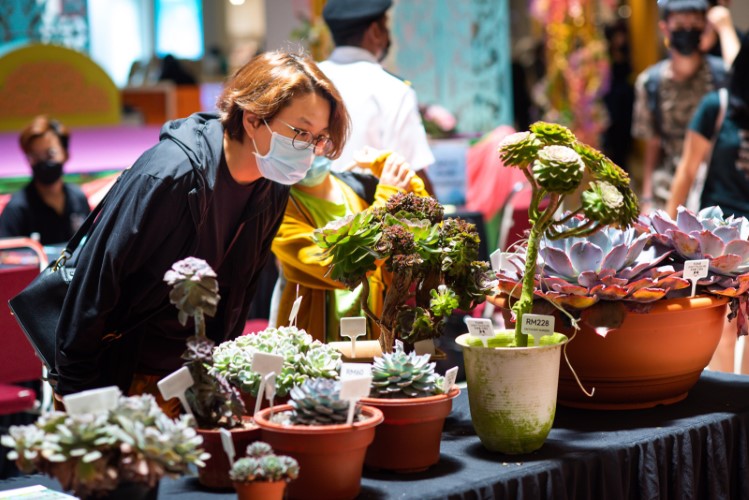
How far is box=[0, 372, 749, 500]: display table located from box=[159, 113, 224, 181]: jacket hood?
2.14 ft

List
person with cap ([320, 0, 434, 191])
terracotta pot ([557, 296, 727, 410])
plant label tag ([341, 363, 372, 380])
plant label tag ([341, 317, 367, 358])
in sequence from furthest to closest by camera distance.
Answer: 1. person with cap ([320, 0, 434, 191])
2. terracotta pot ([557, 296, 727, 410])
3. plant label tag ([341, 317, 367, 358])
4. plant label tag ([341, 363, 372, 380])

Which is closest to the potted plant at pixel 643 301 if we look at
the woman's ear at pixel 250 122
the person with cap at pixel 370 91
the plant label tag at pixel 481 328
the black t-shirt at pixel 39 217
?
the plant label tag at pixel 481 328

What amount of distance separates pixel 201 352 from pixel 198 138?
632 millimetres

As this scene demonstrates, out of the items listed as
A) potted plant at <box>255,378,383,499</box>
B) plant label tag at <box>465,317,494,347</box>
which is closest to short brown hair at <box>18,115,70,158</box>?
plant label tag at <box>465,317,494,347</box>

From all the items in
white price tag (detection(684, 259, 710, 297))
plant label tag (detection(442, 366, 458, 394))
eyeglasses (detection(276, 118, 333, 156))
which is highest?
eyeglasses (detection(276, 118, 333, 156))

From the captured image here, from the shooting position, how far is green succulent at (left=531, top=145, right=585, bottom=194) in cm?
156

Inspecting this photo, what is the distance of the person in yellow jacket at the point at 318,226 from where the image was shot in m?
2.45

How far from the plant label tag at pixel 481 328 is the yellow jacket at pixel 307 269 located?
710 millimetres

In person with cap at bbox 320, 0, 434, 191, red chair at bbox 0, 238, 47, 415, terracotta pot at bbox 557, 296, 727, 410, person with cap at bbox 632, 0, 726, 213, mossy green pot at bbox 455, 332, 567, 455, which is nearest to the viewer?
mossy green pot at bbox 455, 332, 567, 455

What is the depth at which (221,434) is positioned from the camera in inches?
55.6

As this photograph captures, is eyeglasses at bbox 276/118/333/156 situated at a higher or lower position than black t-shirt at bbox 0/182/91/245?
higher

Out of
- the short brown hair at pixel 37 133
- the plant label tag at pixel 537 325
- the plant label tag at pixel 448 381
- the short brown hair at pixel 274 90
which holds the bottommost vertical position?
the plant label tag at pixel 448 381

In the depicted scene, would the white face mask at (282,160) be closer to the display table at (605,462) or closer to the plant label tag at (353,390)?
the display table at (605,462)

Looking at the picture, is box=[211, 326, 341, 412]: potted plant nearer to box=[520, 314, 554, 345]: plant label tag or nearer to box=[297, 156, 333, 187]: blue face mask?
box=[520, 314, 554, 345]: plant label tag
